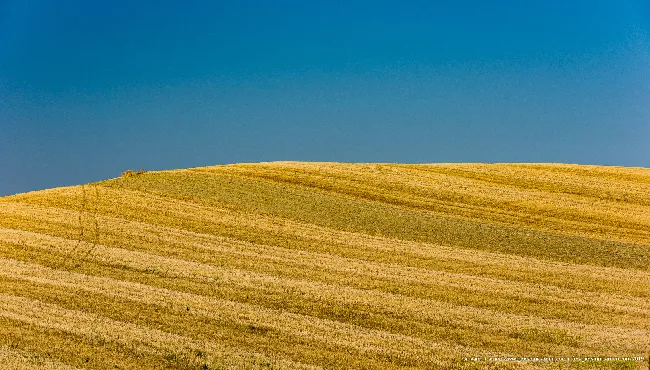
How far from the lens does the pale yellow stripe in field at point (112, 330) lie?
15070mm

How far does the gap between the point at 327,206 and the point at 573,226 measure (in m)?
11.6

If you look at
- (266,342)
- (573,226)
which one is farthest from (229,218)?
(573,226)

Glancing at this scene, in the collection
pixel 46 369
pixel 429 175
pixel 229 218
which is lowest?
pixel 46 369

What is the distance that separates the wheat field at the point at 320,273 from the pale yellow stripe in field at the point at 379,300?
0.25 feet

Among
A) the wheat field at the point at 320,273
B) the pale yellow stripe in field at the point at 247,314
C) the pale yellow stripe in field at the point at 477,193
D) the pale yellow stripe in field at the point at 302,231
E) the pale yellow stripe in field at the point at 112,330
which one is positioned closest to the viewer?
the pale yellow stripe in field at the point at 112,330

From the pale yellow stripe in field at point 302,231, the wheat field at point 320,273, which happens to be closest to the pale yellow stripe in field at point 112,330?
the wheat field at point 320,273

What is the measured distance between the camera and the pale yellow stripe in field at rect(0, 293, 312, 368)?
49.4 feet

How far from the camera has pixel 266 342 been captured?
15.8 meters

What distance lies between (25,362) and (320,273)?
962 cm

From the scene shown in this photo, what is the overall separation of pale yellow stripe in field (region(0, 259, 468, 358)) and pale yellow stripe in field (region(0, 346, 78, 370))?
12.7ft

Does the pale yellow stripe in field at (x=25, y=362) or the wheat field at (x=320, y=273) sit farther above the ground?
the wheat field at (x=320, y=273)

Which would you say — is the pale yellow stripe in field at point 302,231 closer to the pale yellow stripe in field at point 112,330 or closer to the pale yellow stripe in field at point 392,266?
the pale yellow stripe in field at point 392,266

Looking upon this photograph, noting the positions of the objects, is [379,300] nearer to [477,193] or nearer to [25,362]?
[25,362]

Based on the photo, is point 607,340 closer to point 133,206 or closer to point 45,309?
point 45,309
